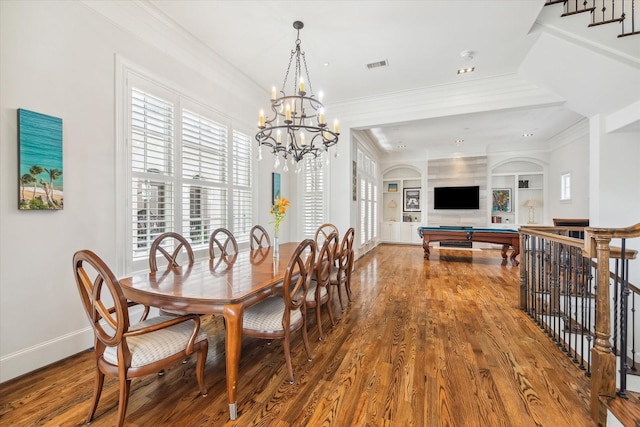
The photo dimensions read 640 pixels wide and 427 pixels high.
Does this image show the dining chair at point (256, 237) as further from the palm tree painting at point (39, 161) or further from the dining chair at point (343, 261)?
the palm tree painting at point (39, 161)

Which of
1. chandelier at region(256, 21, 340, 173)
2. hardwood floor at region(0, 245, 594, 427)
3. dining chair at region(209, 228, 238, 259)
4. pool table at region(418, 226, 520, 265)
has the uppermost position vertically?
chandelier at region(256, 21, 340, 173)

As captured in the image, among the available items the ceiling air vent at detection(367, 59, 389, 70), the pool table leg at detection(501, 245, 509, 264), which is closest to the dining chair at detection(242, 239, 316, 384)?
the ceiling air vent at detection(367, 59, 389, 70)

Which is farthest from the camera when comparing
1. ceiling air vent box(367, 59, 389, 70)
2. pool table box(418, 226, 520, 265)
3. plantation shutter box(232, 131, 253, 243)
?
pool table box(418, 226, 520, 265)

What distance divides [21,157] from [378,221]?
28.4ft

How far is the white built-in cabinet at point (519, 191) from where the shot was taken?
8219 millimetres

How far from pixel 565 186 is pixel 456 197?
102 inches

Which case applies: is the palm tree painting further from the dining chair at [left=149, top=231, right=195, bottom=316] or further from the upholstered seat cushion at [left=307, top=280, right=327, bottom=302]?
the upholstered seat cushion at [left=307, top=280, right=327, bottom=302]

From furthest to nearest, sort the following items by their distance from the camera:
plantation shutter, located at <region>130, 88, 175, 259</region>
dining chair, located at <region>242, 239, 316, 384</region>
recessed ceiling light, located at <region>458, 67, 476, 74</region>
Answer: recessed ceiling light, located at <region>458, 67, 476, 74</region>, plantation shutter, located at <region>130, 88, 175, 259</region>, dining chair, located at <region>242, 239, 316, 384</region>

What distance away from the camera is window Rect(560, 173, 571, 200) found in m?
6.94

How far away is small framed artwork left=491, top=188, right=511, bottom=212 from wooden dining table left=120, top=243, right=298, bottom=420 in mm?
8704

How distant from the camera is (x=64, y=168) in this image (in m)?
2.28

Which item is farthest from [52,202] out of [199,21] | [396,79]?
[396,79]

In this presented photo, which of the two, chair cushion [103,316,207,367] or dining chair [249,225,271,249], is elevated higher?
dining chair [249,225,271,249]

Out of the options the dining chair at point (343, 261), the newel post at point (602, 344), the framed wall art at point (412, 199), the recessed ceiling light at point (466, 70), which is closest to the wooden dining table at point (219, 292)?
the dining chair at point (343, 261)
